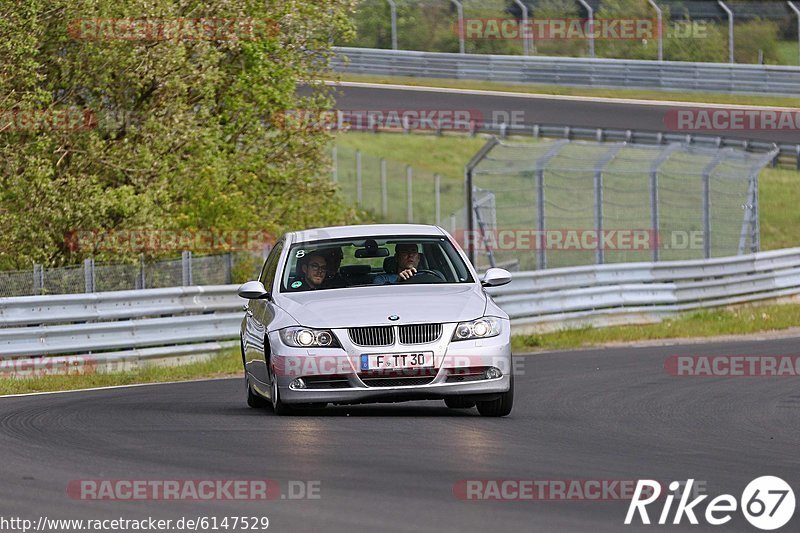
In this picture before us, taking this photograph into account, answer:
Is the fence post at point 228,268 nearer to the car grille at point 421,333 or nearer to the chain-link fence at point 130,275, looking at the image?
the chain-link fence at point 130,275

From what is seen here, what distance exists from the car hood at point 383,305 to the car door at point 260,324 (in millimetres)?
233

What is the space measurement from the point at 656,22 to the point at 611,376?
112ft

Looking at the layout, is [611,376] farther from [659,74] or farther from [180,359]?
[659,74]

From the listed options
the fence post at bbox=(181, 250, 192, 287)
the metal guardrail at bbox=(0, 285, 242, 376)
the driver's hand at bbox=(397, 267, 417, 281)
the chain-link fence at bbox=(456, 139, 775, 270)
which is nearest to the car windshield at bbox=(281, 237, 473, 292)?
the driver's hand at bbox=(397, 267, 417, 281)

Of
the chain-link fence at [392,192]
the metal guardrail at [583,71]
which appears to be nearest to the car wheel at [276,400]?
the chain-link fence at [392,192]

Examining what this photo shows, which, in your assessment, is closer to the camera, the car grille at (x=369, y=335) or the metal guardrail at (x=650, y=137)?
the car grille at (x=369, y=335)

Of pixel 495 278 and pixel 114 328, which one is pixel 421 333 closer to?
pixel 495 278

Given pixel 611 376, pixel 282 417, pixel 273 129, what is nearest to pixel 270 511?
pixel 282 417

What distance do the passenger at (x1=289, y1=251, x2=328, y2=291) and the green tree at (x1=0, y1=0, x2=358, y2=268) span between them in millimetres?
9147

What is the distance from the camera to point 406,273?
1234cm

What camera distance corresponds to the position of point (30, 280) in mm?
18500

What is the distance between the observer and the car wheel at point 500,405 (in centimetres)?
1152

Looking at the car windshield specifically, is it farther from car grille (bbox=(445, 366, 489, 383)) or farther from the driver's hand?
car grille (bbox=(445, 366, 489, 383))

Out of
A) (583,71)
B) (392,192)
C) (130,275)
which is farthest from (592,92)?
(130,275)
